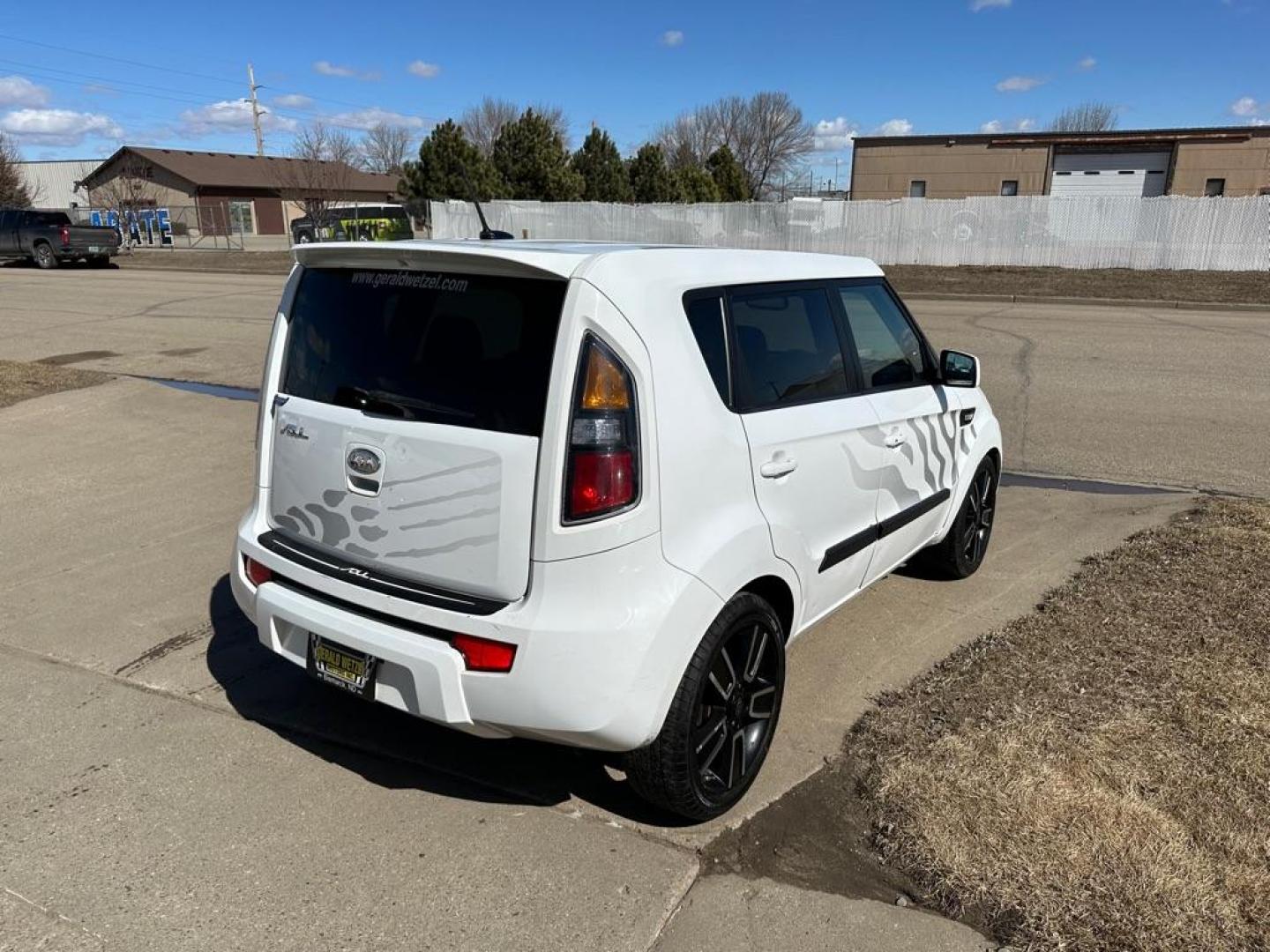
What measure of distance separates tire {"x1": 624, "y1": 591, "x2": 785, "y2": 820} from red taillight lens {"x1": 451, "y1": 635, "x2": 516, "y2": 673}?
20.1 inches

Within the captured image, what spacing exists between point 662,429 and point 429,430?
0.68 metres

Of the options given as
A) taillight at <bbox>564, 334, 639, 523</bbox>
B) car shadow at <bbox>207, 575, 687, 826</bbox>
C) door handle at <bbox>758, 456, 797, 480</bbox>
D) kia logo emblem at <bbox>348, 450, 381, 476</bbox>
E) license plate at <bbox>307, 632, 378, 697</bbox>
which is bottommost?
car shadow at <bbox>207, 575, 687, 826</bbox>

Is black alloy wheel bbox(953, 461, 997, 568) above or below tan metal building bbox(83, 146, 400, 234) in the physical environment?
below

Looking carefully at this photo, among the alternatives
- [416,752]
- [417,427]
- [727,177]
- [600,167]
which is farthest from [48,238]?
[417,427]

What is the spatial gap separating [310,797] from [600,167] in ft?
136

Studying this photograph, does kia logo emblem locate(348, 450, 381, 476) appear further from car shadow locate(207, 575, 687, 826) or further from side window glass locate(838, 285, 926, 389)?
side window glass locate(838, 285, 926, 389)

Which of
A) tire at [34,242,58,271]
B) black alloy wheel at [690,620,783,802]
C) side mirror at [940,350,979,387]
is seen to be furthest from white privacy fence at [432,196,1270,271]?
black alloy wheel at [690,620,783,802]

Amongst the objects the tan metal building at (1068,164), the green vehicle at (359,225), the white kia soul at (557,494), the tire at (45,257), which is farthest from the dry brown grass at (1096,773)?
the tan metal building at (1068,164)

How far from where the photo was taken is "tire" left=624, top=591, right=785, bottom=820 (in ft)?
8.89

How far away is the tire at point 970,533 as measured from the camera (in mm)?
4777

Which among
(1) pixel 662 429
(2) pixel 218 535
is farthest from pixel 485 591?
(2) pixel 218 535

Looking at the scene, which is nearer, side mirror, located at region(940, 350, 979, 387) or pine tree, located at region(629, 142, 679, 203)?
side mirror, located at region(940, 350, 979, 387)

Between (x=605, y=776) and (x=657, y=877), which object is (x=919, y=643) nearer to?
(x=605, y=776)

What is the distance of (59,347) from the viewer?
13.2 metres
